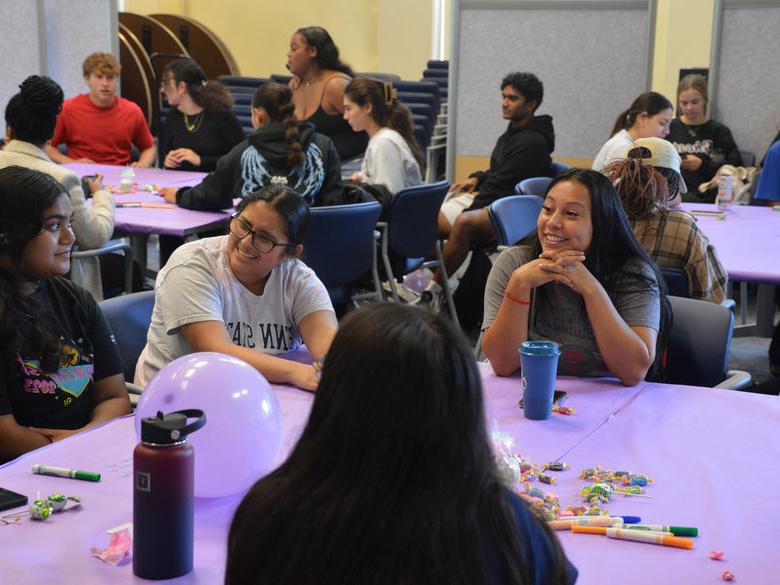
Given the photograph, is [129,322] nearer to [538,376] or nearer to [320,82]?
[538,376]

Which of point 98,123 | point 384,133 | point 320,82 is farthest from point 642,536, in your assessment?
point 98,123

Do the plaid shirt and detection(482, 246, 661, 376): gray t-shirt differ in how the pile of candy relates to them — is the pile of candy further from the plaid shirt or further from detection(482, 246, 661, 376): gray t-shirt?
the plaid shirt

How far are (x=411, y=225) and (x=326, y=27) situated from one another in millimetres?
8619

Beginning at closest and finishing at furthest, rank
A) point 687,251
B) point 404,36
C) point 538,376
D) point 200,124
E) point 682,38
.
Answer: point 538,376 → point 687,251 → point 200,124 → point 682,38 → point 404,36

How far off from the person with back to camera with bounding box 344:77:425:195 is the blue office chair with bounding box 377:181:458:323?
1.04ft

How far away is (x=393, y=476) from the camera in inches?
38.9

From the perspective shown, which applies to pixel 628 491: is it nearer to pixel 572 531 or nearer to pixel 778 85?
pixel 572 531

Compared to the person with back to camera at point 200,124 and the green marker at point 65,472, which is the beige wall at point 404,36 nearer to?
the person with back to camera at point 200,124

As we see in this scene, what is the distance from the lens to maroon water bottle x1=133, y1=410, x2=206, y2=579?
49.1 inches

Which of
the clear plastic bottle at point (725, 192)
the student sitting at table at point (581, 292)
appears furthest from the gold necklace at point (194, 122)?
the student sitting at table at point (581, 292)

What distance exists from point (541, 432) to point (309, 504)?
97 cm

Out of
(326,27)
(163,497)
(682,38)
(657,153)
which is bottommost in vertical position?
(163,497)

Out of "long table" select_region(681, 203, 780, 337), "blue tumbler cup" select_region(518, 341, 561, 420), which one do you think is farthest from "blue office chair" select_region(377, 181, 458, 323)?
"blue tumbler cup" select_region(518, 341, 561, 420)

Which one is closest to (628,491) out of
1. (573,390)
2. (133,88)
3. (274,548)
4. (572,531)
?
(572,531)
